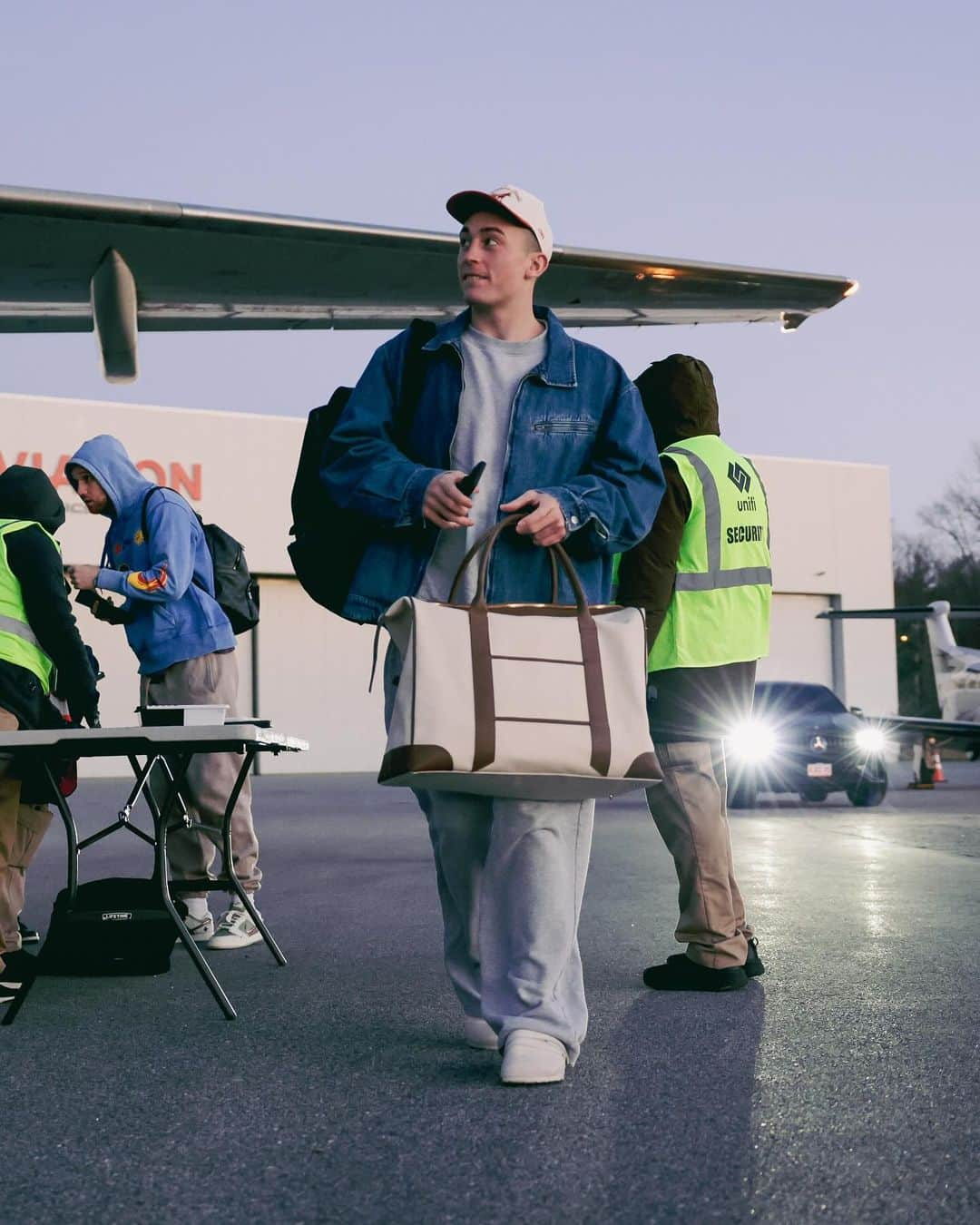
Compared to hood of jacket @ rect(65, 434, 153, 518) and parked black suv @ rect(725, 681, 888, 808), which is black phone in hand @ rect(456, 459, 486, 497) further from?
parked black suv @ rect(725, 681, 888, 808)

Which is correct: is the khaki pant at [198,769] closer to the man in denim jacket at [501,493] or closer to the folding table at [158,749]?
the folding table at [158,749]

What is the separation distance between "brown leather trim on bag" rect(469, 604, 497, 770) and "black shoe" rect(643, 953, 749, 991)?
181 centimetres

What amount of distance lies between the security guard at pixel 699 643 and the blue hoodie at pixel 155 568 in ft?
6.23

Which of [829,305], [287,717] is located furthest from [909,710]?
[829,305]

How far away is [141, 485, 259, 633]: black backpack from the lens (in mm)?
6246

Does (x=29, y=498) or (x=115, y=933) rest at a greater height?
(x=29, y=498)

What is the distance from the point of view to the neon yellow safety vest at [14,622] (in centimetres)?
484

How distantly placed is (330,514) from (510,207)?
0.90 metres

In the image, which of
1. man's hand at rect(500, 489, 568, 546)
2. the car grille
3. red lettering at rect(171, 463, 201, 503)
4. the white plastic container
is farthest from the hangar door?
man's hand at rect(500, 489, 568, 546)

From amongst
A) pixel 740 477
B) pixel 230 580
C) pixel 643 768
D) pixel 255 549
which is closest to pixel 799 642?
pixel 255 549

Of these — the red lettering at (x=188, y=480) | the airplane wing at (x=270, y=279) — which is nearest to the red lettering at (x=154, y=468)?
the red lettering at (x=188, y=480)

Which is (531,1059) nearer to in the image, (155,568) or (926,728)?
(155,568)

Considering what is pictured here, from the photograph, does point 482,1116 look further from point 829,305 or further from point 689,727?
point 829,305

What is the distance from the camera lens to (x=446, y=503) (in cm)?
337
